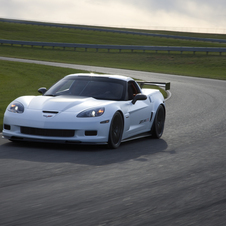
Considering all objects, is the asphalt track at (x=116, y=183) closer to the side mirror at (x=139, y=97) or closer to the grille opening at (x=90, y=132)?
the grille opening at (x=90, y=132)

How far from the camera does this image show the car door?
8.73 m

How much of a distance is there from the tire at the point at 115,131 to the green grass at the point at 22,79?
450 centimetres

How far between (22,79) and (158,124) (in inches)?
558

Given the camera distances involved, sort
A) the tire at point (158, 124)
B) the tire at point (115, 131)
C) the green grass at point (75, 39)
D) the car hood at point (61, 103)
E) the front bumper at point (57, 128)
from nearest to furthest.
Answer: the front bumper at point (57, 128) < the car hood at point (61, 103) < the tire at point (115, 131) < the tire at point (158, 124) < the green grass at point (75, 39)

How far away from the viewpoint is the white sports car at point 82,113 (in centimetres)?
Answer: 765

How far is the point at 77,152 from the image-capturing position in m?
7.61

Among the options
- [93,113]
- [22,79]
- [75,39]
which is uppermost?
[75,39]

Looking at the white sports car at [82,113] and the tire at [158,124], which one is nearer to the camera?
the white sports car at [82,113]

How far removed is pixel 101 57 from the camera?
50656 millimetres

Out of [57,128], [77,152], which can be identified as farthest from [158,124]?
[57,128]

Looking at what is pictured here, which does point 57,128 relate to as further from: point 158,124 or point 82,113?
point 158,124

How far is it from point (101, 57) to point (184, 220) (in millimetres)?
46814

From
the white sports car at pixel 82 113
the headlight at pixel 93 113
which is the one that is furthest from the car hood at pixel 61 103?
the headlight at pixel 93 113

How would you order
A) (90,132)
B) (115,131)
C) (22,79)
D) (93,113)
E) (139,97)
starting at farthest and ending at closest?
(22,79), (139,97), (115,131), (93,113), (90,132)
